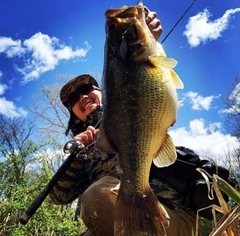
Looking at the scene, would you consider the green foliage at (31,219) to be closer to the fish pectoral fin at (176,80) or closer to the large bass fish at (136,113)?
the large bass fish at (136,113)

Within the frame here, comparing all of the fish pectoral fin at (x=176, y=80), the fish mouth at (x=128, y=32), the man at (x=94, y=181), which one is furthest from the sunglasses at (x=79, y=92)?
the fish pectoral fin at (x=176, y=80)

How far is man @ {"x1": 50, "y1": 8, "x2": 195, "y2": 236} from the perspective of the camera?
7.25 ft

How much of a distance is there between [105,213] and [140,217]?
61 cm

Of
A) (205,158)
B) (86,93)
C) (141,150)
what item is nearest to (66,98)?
(86,93)

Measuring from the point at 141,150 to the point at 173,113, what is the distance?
0.25m

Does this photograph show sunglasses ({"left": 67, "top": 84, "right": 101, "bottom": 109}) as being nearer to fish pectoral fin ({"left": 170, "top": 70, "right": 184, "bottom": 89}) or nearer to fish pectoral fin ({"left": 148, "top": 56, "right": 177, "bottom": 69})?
fish pectoral fin ({"left": 170, "top": 70, "right": 184, "bottom": 89})

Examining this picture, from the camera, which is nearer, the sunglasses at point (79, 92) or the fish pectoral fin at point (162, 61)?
the fish pectoral fin at point (162, 61)

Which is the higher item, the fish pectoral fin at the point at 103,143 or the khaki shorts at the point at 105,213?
the fish pectoral fin at the point at 103,143

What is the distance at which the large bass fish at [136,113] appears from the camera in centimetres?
158

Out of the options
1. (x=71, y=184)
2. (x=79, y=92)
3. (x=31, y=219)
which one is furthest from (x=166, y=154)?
(x=31, y=219)

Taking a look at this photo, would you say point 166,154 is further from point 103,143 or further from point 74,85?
point 74,85

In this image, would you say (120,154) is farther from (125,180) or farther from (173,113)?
(173,113)

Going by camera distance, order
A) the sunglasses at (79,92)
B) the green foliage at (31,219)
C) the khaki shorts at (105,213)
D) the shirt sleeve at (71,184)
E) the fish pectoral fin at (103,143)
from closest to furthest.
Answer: the fish pectoral fin at (103,143) → the khaki shorts at (105,213) → the shirt sleeve at (71,184) → the sunglasses at (79,92) → the green foliage at (31,219)

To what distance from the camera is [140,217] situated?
65.5 inches
